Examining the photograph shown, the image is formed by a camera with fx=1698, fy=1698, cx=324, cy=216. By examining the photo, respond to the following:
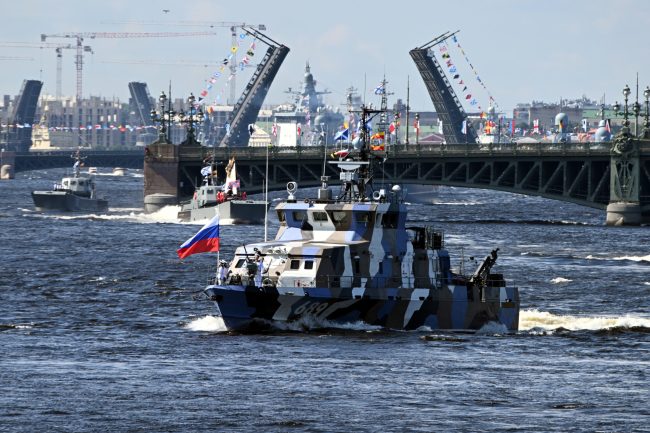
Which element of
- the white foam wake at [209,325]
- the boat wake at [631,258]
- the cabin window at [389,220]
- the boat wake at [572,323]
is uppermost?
the cabin window at [389,220]

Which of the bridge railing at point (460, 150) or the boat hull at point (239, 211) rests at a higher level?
the bridge railing at point (460, 150)

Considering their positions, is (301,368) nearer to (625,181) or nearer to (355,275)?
(355,275)

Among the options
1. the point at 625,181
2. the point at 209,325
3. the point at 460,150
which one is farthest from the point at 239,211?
the point at 209,325

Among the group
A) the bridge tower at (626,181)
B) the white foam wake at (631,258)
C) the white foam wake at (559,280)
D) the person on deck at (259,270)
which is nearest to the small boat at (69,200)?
the bridge tower at (626,181)

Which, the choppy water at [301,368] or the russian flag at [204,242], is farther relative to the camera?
→ the russian flag at [204,242]

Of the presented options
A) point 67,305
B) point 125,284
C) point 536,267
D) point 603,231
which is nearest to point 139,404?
point 67,305

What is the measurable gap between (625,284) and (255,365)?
3568cm

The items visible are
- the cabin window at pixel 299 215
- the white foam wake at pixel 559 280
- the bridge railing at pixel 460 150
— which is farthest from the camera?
the bridge railing at pixel 460 150

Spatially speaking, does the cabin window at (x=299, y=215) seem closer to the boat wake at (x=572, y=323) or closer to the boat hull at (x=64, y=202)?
the boat wake at (x=572, y=323)

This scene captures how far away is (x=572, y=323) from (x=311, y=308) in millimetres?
12558

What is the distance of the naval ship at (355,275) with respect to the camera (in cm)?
5169

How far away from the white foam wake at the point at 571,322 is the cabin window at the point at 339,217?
8.70 meters

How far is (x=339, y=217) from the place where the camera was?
53812 millimetres

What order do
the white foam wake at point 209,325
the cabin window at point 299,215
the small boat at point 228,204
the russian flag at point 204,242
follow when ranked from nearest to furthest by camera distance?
1. the russian flag at point 204,242
2. the cabin window at point 299,215
3. the white foam wake at point 209,325
4. the small boat at point 228,204
